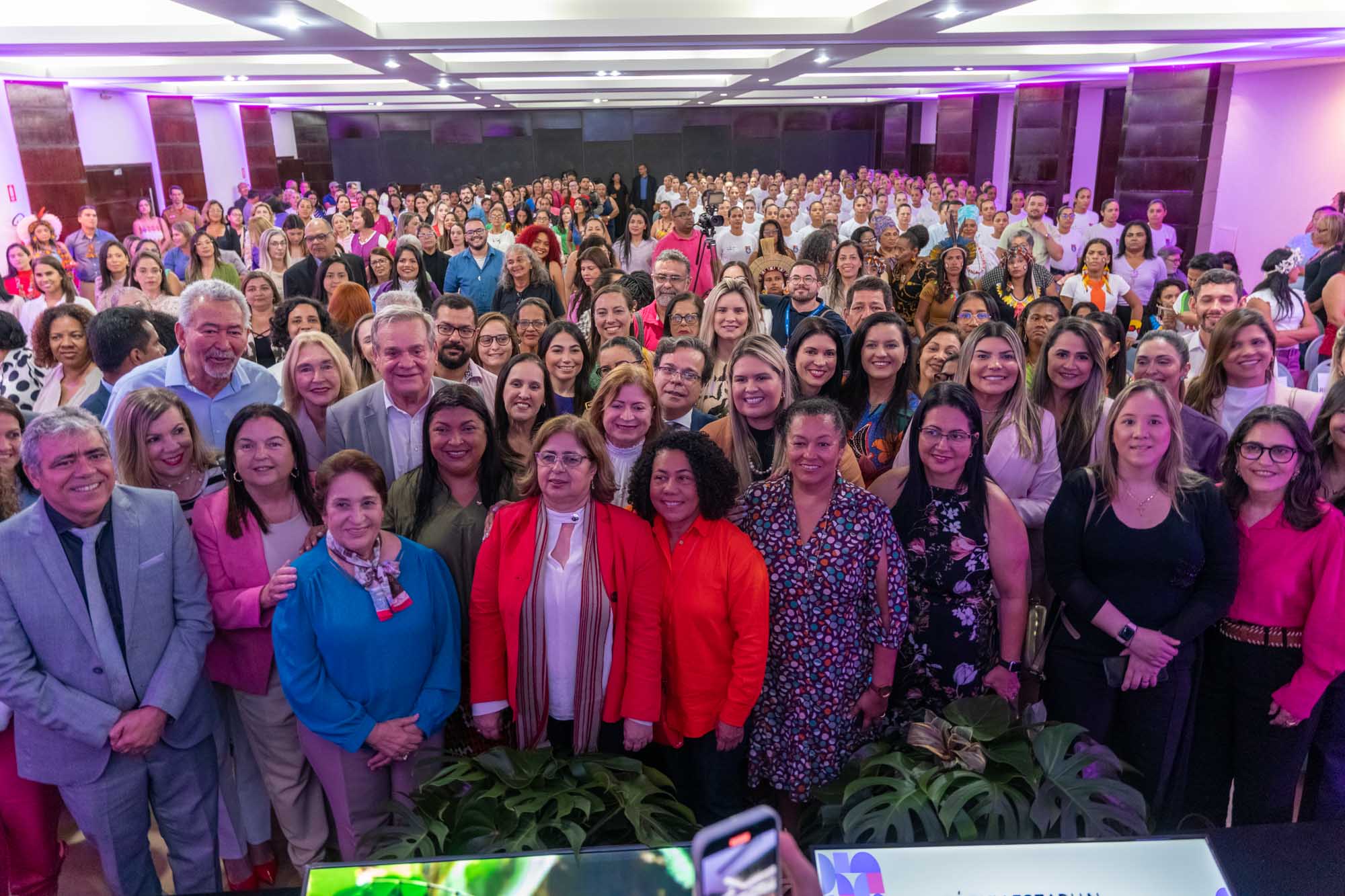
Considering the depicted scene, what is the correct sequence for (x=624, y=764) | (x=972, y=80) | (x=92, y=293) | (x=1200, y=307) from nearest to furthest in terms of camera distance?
(x=624, y=764) < (x=1200, y=307) < (x=92, y=293) < (x=972, y=80)

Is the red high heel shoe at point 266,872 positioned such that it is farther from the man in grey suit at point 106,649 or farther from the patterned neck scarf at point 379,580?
the patterned neck scarf at point 379,580

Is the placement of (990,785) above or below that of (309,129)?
below

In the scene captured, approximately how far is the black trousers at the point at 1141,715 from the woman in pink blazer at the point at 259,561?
2.43 metres

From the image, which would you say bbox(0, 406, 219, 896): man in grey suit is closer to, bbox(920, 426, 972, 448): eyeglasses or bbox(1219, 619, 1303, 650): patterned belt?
bbox(920, 426, 972, 448): eyeglasses

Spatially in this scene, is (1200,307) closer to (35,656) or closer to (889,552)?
(889,552)

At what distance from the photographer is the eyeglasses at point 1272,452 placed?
104 inches

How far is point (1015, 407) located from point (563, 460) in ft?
5.66

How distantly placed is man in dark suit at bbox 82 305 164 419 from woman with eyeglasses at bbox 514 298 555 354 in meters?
1.66

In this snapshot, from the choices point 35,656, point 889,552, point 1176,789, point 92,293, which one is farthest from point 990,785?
point 92,293

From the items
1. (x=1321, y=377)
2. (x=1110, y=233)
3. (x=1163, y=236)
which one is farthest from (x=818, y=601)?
(x=1163, y=236)

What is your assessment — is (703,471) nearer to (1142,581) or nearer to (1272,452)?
(1142,581)

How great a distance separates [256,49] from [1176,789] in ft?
25.0

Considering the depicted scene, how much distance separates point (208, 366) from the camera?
132 inches

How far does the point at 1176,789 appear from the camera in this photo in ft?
9.40
